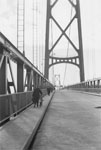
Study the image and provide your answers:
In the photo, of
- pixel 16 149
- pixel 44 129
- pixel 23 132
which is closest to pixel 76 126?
pixel 44 129

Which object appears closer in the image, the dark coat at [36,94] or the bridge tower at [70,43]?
the dark coat at [36,94]

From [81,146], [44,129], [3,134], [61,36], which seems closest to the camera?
[81,146]

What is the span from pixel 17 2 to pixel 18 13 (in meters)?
1.28

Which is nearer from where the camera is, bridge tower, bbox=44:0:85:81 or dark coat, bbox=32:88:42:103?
dark coat, bbox=32:88:42:103

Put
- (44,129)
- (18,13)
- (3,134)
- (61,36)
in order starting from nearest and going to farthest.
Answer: (3,134) → (44,129) → (18,13) → (61,36)

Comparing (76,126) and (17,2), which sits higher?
(17,2)

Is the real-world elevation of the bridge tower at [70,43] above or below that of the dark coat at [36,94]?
above

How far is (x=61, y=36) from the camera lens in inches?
2458

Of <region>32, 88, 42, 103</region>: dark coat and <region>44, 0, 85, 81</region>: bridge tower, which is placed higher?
<region>44, 0, 85, 81</region>: bridge tower

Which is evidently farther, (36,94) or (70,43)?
(70,43)

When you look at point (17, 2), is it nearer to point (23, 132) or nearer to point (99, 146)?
point (23, 132)

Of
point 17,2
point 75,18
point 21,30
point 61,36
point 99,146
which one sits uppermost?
point 75,18

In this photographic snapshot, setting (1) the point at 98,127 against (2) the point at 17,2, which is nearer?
(1) the point at 98,127

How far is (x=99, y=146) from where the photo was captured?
5859 mm
